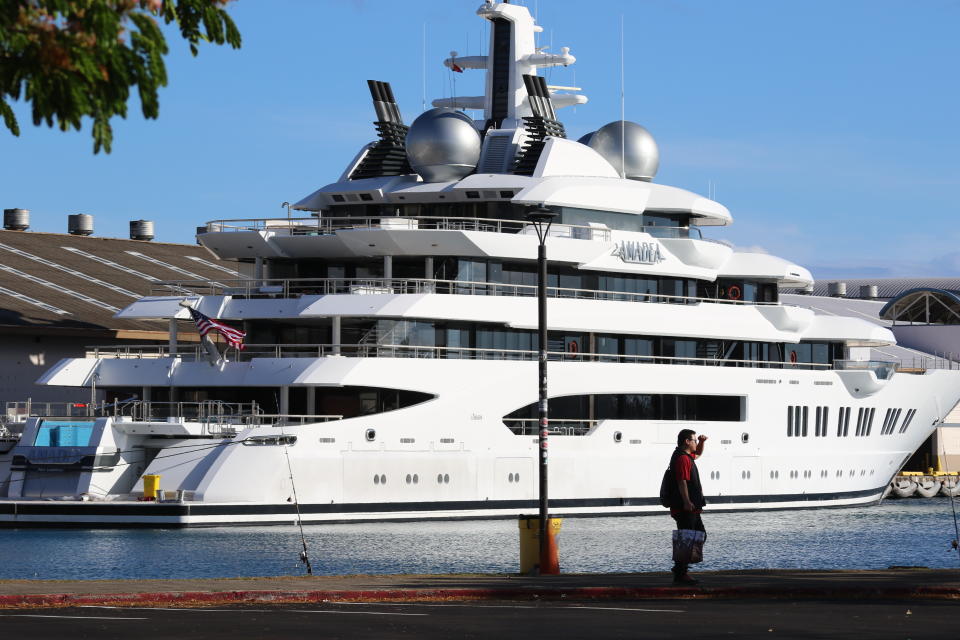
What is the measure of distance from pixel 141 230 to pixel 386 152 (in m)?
26.4

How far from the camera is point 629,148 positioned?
158 feet

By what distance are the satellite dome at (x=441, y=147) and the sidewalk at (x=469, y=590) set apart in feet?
84.9

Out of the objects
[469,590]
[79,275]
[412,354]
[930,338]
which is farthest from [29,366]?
[930,338]

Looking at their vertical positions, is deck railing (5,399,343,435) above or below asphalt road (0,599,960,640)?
above

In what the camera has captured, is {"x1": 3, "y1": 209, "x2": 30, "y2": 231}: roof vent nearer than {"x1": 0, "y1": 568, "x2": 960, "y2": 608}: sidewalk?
Answer: No

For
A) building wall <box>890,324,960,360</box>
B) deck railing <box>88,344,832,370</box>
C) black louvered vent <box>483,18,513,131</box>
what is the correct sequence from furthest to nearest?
building wall <box>890,324,960,360</box>
black louvered vent <box>483,18,513,131</box>
deck railing <box>88,344,832,370</box>

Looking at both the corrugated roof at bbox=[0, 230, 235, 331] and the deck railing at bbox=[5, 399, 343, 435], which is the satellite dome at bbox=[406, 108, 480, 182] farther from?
the corrugated roof at bbox=[0, 230, 235, 331]

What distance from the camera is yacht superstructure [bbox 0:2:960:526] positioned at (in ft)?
123

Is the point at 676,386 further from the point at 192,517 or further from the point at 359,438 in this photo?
the point at 192,517

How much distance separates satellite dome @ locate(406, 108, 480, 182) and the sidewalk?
25864 mm

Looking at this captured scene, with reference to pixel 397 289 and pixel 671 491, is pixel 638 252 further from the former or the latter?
pixel 671 491

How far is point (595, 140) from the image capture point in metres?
48.7

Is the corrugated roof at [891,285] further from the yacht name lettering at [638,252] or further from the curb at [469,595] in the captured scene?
the curb at [469,595]

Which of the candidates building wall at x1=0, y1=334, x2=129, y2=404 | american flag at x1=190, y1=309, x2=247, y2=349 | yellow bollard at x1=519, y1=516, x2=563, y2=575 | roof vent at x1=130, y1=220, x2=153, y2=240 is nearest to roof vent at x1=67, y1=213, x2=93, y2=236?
roof vent at x1=130, y1=220, x2=153, y2=240
